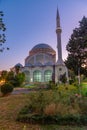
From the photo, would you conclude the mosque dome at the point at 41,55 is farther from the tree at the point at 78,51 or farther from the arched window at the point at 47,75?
the tree at the point at 78,51

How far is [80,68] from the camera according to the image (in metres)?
27.0

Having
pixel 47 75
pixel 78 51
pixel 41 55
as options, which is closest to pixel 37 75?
pixel 47 75

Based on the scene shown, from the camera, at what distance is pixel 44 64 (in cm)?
7662

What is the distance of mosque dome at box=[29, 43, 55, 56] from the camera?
272ft

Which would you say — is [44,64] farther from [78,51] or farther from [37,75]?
[78,51]

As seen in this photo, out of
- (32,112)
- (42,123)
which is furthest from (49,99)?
(42,123)

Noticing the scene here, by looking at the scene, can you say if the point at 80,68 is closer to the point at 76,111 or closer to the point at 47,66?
the point at 76,111

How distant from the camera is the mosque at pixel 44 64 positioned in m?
67.9

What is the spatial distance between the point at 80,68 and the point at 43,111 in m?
18.8

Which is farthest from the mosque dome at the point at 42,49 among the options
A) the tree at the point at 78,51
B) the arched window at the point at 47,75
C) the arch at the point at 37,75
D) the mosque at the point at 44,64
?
the tree at the point at 78,51

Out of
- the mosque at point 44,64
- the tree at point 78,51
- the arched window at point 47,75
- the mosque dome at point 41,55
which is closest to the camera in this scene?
the tree at point 78,51

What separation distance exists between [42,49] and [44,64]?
28.8 ft

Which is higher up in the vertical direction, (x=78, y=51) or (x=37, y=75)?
(x=78, y=51)

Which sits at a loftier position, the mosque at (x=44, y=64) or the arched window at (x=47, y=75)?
the mosque at (x=44, y=64)
